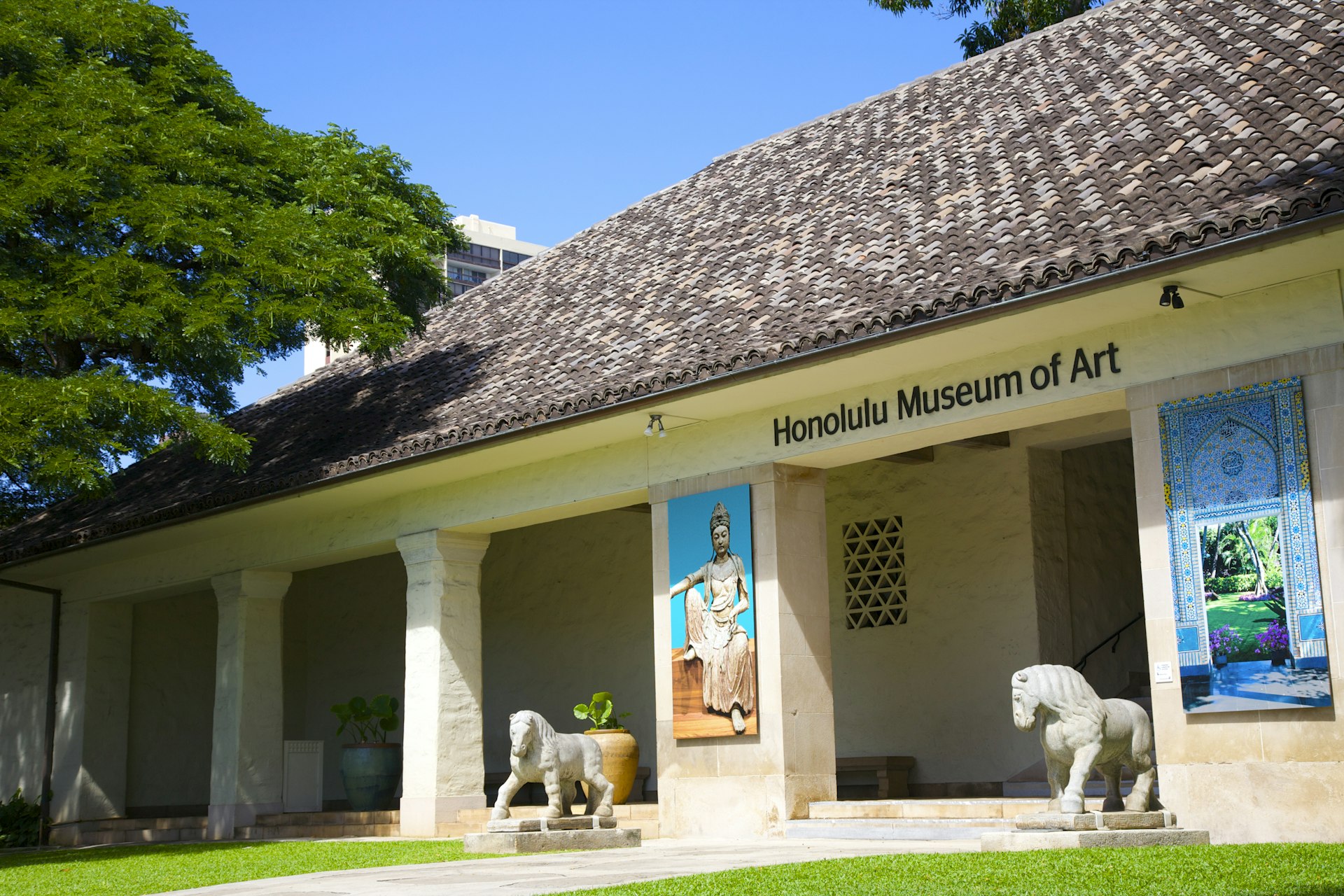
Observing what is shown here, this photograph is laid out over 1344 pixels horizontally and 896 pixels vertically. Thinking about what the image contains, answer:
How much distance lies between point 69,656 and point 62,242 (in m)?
8.19

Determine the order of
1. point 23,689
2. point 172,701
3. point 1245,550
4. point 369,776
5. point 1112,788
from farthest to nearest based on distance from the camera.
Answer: point 172,701 < point 23,689 < point 369,776 < point 1245,550 < point 1112,788

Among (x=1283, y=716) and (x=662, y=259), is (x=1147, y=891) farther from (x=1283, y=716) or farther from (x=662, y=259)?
(x=662, y=259)

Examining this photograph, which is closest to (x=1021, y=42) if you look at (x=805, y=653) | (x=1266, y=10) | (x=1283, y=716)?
(x=1266, y=10)

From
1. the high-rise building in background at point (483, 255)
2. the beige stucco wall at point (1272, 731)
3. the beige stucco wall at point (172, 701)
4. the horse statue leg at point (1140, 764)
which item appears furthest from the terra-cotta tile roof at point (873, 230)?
the high-rise building in background at point (483, 255)

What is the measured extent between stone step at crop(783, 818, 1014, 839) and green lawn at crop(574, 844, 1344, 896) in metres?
1.89

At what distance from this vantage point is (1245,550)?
9125 millimetres

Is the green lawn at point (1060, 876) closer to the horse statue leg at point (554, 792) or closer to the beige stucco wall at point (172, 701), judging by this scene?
the horse statue leg at point (554, 792)

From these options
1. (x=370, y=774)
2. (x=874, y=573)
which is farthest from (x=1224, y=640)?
(x=370, y=774)

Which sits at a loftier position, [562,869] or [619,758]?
[619,758]

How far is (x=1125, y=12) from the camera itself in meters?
15.5

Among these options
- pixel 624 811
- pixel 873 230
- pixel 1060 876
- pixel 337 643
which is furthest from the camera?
pixel 337 643

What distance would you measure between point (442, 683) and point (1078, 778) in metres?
7.85

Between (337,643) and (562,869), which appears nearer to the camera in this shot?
(562,869)

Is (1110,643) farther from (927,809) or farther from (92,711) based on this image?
(92,711)
